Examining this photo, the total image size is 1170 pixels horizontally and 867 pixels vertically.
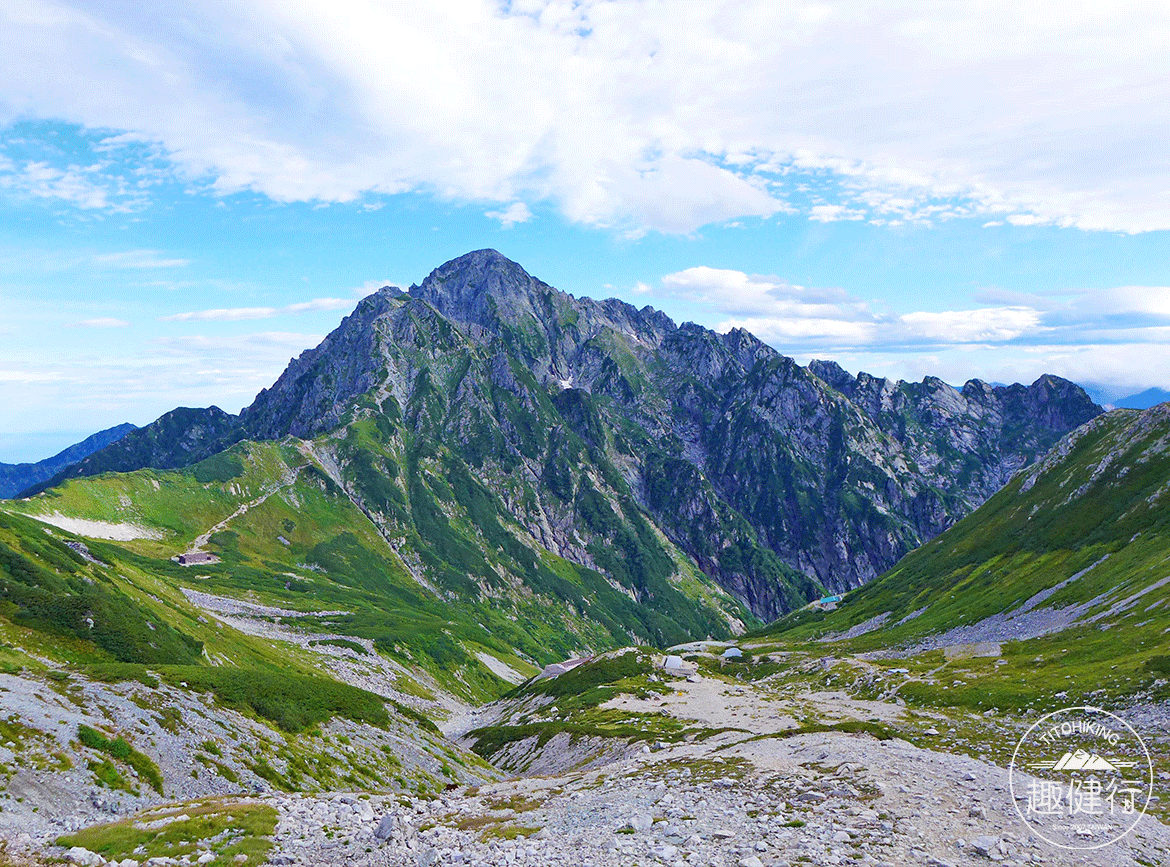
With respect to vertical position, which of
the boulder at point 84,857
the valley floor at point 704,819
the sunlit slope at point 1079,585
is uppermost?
the boulder at point 84,857

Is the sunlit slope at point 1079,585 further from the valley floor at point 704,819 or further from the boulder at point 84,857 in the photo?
the boulder at point 84,857

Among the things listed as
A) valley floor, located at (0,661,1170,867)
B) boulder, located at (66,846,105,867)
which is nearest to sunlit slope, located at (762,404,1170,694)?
valley floor, located at (0,661,1170,867)

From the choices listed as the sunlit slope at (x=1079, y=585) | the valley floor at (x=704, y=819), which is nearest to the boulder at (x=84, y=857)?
the valley floor at (x=704, y=819)

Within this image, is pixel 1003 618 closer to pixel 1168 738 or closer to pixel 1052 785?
pixel 1168 738

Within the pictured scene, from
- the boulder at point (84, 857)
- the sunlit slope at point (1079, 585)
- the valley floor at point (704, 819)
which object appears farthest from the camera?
the sunlit slope at point (1079, 585)

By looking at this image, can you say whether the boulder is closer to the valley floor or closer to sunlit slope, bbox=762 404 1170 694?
the valley floor

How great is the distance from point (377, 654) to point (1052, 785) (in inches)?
5985

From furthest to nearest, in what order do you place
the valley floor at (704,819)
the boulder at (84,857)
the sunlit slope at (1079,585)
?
the sunlit slope at (1079,585)
the valley floor at (704,819)
the boulder at (84,857)

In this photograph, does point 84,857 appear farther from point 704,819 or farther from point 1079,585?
point 1079,585

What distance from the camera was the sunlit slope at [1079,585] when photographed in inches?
3270

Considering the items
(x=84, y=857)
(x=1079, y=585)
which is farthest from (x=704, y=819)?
(x=1079, y=585)

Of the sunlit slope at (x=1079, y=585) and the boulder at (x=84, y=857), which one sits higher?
the boulder at (x=84, y=857)

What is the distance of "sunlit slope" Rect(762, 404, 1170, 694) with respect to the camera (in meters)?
83.1

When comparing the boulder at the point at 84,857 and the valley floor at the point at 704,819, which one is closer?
the boulder at the point at 84,857
